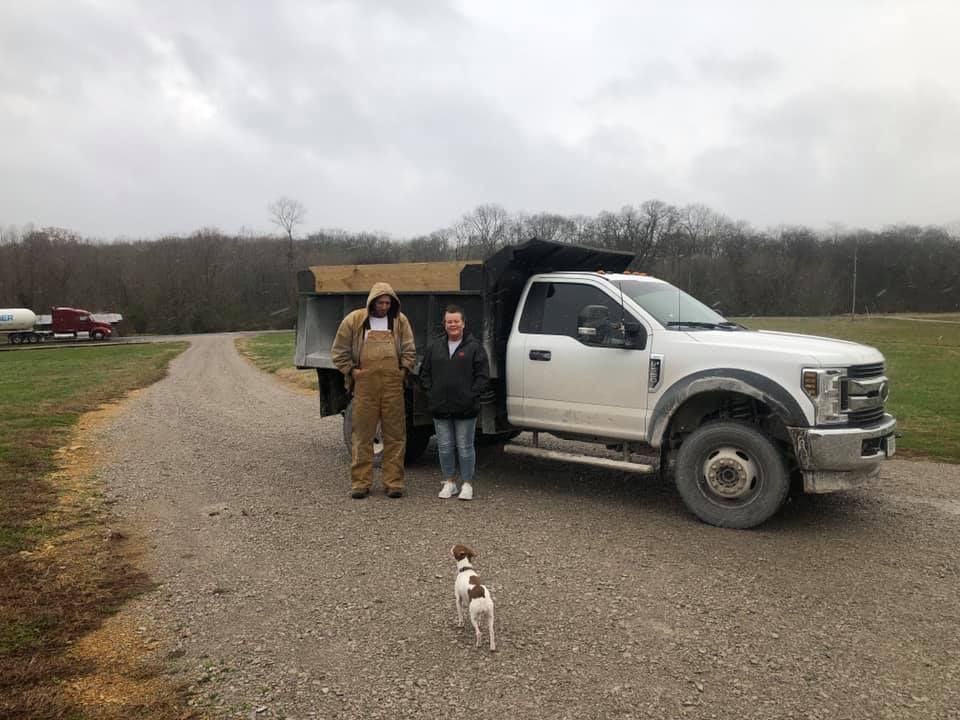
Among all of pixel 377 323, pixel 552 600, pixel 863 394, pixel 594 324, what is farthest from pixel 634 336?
pixel 552 600

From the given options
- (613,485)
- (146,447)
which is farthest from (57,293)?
(613,485)

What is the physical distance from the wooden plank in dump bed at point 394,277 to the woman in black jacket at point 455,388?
20.3 inches

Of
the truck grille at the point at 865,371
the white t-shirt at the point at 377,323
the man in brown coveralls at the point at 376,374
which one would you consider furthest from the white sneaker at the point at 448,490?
the truck grille at the point at 865,371

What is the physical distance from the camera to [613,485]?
725 cm

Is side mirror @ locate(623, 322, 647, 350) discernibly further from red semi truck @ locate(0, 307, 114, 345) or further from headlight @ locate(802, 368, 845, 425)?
red semi truck @ locate(0, 307, 114, 345)

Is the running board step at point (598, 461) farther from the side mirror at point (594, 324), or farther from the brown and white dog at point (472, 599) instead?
the brown and white dog at point (472, 599)

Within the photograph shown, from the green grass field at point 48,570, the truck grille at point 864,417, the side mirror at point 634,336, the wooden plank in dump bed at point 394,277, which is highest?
the wooden plank in dump bed at point 394,277

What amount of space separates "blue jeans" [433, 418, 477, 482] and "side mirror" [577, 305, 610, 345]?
4.47 feet

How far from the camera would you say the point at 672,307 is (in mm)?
6555

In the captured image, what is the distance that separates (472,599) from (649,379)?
10.2 ft

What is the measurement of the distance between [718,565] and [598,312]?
2505 mm

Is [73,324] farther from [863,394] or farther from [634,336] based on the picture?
[863,394]

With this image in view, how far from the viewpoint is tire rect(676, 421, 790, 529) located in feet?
Answer: 18.1

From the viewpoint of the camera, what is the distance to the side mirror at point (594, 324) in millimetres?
6293
